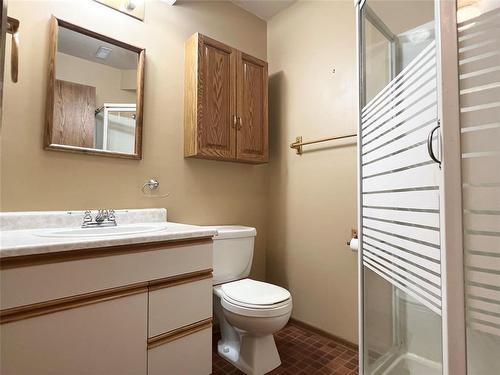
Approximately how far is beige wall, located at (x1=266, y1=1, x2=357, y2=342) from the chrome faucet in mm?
1277

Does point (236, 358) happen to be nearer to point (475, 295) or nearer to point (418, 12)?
point (475, 295)

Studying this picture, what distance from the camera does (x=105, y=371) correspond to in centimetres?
104

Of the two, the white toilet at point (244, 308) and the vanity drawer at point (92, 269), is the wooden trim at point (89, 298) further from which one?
the white toilet at point (244, 308)

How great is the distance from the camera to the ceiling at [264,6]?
2.20 m

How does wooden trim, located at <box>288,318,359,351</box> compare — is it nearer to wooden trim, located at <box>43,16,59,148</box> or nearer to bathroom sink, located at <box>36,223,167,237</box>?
bathroom sink, located at <box>36,223,167,237</box>

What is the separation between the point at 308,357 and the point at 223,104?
173 cm

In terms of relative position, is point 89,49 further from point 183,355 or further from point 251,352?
point 251,352

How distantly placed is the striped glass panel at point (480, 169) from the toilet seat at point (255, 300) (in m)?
0.83

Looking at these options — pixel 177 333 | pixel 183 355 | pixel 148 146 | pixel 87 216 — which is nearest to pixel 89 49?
pixel 148 146

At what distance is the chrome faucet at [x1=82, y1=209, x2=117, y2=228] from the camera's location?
142cm

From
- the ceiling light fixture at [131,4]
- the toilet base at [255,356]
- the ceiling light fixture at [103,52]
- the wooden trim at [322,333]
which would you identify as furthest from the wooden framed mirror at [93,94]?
the wooden trim at [322,333]

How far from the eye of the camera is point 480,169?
730mm

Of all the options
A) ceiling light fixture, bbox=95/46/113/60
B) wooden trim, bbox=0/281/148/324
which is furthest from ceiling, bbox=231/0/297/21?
wooden trim, bbox=0/281/148/324

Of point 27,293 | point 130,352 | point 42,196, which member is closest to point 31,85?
point 42,196
